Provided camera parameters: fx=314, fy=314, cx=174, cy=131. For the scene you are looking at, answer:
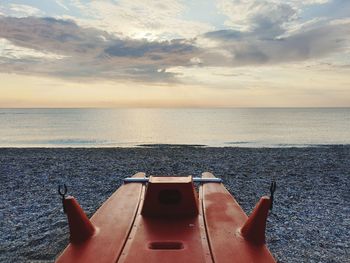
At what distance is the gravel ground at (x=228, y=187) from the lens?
24.1 feet

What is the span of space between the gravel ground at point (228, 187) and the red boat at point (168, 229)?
2.28m

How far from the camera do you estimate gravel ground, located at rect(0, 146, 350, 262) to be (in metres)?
7.33

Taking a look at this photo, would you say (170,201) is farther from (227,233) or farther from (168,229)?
(227,233)

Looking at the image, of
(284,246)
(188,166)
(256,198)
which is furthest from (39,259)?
(188,166)

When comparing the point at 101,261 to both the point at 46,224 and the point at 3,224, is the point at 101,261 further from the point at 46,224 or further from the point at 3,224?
the point at 3,224

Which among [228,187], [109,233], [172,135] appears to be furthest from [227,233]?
[172,135]

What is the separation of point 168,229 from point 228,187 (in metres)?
8.58

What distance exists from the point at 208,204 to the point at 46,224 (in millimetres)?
5085

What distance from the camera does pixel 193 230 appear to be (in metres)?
4.83

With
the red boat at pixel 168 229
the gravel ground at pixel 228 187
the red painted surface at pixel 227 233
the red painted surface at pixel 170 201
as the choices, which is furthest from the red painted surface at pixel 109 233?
the gravel ground at pixel 228 187

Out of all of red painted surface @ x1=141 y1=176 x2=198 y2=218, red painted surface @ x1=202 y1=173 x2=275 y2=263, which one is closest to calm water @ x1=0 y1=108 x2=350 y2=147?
red painted surface @ x1=202 y1=173 x2=275 y2=263

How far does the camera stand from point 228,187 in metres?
13.1

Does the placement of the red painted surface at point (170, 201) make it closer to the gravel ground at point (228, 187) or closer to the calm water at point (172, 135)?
the gravel ground at point (228, 187)

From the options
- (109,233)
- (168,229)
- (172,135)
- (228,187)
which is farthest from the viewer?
(172,135)
